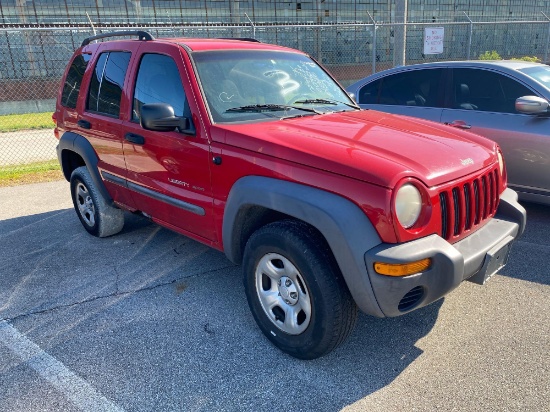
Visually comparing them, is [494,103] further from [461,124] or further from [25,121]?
[25,121]

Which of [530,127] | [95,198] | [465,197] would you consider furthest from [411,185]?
[95,198]

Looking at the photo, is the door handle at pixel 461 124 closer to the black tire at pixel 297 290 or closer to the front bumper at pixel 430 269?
the front bumper at pixel 430 269

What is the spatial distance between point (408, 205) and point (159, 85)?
7.23 feet

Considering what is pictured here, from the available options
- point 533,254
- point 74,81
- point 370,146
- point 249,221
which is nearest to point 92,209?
point 74,81

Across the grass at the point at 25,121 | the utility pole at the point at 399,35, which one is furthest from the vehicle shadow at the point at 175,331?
the grass at the point at 25,121

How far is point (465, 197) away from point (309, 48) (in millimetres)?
18139

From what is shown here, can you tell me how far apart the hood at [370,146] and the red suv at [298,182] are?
10 mm

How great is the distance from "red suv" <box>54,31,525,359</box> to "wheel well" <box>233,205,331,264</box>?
0.01 meters

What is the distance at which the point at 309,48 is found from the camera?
19750 mm

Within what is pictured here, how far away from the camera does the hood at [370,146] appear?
257 cm

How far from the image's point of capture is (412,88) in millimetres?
5805

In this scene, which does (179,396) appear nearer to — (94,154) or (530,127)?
(94,154)

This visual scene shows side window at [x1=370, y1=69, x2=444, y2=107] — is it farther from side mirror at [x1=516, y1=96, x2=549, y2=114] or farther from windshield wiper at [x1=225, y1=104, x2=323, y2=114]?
windshield wiper at [x1=225, y1=104, x2=323, y2=114]

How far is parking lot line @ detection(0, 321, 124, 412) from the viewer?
8.59ft
